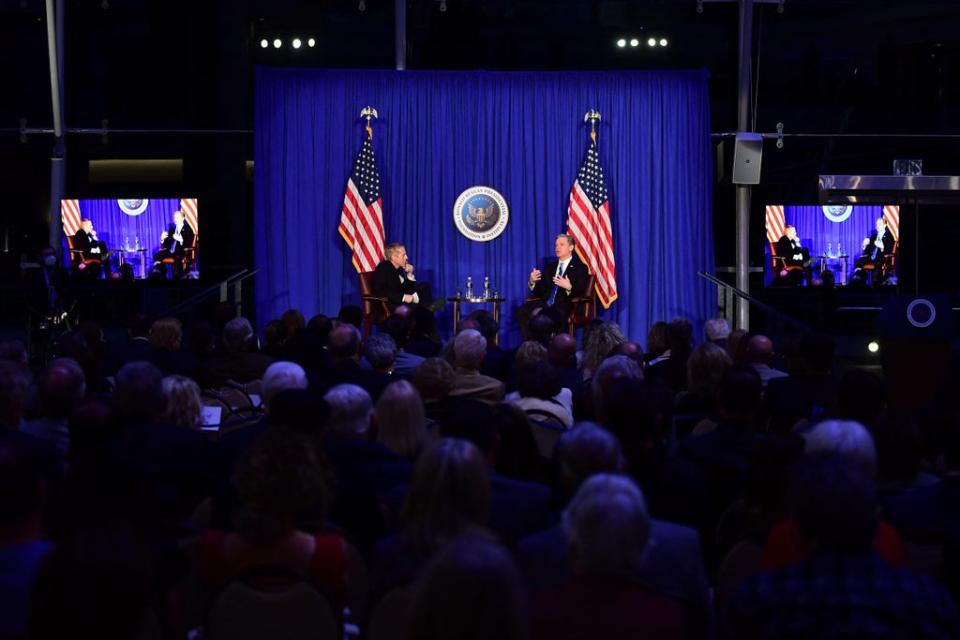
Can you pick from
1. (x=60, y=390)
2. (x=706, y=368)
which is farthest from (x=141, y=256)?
(x=706, y=368)

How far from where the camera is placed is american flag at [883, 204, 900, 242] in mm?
14719

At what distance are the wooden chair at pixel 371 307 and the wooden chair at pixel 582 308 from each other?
1469 mm

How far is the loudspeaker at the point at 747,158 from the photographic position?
1351 centimetres

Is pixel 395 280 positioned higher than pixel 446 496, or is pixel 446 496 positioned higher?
pixel 395 280

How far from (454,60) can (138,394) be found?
10660 mm

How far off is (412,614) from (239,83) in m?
14.2

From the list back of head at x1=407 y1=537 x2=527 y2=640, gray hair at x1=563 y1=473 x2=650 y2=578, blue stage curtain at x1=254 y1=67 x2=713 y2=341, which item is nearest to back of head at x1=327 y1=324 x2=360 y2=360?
gray hair at x1=563 y1=473 x2=650 y2=578

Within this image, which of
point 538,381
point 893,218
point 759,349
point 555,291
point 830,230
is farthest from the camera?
point 893,218

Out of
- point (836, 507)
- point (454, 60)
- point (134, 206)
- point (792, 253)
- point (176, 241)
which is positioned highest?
point (454, 60)

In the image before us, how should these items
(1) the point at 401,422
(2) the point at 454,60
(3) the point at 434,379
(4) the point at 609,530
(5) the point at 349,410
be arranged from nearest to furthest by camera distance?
1. (4) the point at 609,530
2. (1) the point at 401,422
3. (5) the point at 349,410
4. (3) the point at 434,379
5. (2) the point at 454,60

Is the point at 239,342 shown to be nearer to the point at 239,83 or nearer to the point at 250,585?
the point at 250,585

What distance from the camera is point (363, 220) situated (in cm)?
1366

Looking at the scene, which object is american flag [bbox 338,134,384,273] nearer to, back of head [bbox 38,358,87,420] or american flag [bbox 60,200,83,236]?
american flag [bbox 60,200,83,236]

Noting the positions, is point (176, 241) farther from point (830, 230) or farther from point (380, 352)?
point (380, 352)
